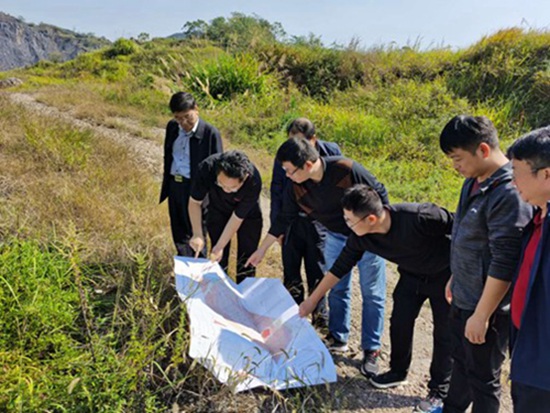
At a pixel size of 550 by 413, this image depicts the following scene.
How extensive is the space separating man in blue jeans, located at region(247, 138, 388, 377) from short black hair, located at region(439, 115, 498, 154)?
67 cm

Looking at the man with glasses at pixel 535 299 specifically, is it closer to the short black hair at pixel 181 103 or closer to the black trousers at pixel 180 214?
the short black hair at pixel 181 103

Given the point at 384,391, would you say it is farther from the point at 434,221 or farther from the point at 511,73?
the point at 511,73

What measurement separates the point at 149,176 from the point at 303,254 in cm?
293

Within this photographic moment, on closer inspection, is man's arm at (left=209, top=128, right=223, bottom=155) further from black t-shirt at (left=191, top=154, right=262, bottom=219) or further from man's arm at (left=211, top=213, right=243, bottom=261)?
man's arm at (left=211, top=213, right=243, bottom=261)

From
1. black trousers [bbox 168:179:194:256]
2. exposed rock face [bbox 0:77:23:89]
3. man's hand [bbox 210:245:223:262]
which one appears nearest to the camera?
man's hand [bbox 210:245:223:262]

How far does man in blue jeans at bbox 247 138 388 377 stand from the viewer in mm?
2225

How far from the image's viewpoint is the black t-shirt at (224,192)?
259 centimetres

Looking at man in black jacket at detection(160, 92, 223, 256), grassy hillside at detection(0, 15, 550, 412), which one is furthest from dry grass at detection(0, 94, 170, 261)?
man in black jacket at detection(160, 92, 223, 256)

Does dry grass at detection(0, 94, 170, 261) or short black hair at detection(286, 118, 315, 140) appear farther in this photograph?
dry grass at detection(0, 94, 170, 261)

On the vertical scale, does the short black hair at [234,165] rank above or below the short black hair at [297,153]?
below

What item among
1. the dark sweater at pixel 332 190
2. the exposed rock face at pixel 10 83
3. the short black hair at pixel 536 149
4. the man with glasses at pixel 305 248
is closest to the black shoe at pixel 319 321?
the man with glasses at pixel 305 248

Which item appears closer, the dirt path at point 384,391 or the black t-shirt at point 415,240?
the black t-shirt at point 415,240

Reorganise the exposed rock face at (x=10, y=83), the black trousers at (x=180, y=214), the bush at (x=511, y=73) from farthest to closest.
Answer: the exposed rock face at (x=10, y=83), the bush at (x=511, y=73), the black trousers at (x=180, y=214)

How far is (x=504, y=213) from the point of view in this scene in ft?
4.92
